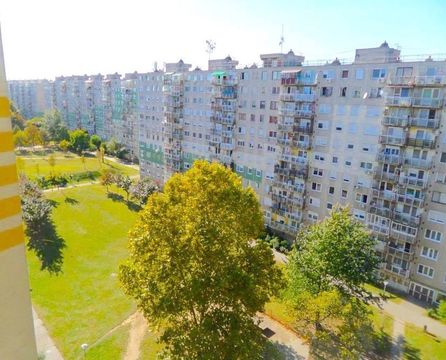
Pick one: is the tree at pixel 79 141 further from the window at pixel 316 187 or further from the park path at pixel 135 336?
the park path at pixel 135 336

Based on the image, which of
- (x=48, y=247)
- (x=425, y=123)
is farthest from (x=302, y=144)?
(x=48, y=247)

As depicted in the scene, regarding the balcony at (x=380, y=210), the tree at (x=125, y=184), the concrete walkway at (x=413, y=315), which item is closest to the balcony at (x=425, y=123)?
the balcony at (x=380, y=210)

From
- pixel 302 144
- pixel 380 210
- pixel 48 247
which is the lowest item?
pixel 48 247

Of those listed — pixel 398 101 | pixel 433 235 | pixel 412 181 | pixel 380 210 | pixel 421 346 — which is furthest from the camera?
pixel 380 210

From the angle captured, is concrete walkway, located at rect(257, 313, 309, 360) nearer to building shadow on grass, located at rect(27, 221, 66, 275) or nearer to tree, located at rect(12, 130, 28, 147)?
building shadow on grass, located at rect(27, 221, 66, 275)

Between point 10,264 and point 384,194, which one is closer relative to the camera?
point 10,264

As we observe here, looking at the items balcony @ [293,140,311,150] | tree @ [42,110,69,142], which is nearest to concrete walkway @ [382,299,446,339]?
balcony @ [293,140,311,150]

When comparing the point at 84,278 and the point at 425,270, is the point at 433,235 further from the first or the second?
the point at 84,278
